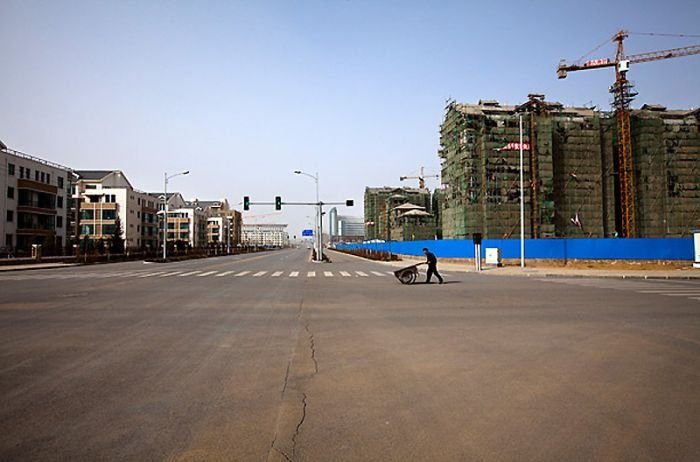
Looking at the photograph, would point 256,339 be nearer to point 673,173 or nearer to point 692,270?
point 692,270

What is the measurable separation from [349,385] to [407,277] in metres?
15.9

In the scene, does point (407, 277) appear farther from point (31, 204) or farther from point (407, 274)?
point (31, 204)

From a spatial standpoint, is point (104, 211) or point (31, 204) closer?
point (31, 204)

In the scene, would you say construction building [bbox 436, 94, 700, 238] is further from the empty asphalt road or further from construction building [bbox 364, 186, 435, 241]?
the empty asphalt road

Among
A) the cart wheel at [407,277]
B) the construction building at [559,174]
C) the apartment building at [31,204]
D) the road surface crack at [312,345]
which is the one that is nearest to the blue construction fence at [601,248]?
the cart wheel at [407,277]

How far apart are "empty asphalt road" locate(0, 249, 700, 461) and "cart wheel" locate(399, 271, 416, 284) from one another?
29.2 feet

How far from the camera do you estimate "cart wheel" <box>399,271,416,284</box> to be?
21.5 m

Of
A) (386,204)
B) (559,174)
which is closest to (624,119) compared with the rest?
(559,174)

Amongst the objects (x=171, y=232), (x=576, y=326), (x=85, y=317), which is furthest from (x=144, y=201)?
(x=576, y=326)

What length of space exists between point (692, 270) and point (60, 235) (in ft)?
253

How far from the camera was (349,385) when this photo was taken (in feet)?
20.0

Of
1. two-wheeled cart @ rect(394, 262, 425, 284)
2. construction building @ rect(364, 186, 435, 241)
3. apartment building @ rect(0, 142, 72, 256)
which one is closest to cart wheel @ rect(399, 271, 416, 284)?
two-wheeled cart @ rect(394, 262, 425, 284)

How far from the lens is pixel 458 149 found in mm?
66125

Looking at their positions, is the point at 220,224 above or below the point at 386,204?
below
